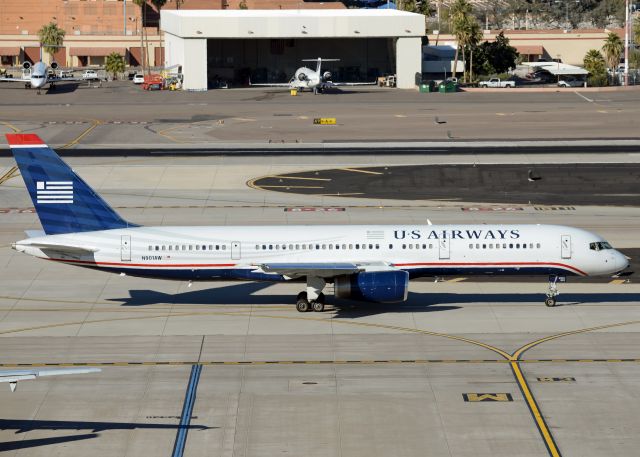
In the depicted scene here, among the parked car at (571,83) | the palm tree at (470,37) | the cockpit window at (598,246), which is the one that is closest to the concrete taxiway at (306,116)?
the parked car at (571,83)

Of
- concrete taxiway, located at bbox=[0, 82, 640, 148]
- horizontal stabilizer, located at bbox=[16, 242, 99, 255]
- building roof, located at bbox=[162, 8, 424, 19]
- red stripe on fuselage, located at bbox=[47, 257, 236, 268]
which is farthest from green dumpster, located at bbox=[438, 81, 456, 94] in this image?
horizontal stabilizer, located at bbox=[16, 242, 99, 255]

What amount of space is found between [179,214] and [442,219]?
727 inches

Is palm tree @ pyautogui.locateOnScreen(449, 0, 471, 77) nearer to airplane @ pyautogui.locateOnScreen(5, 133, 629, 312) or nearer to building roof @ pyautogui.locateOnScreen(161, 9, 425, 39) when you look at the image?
building roof @ pyautogui.locateOnScreen(161, 9, 425, 39)

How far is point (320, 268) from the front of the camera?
53.3 meters

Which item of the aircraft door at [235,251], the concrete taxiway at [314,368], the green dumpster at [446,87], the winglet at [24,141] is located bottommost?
the concrete taxiway at [314,368]

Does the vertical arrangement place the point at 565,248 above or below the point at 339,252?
above

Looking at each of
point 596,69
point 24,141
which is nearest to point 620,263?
point 24,141

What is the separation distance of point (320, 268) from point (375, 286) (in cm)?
276

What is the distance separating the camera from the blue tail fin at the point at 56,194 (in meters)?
53.5

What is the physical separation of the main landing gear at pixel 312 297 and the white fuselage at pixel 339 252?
1023mm

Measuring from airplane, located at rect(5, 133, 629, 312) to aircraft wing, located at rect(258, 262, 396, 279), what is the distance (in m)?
0.06

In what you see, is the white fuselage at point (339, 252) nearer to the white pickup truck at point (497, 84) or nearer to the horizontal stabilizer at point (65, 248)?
the horizontal stabilizer at point (65, 248)

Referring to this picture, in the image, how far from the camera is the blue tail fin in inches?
2106

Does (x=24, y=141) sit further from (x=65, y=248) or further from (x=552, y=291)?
(x=552, y=291)
